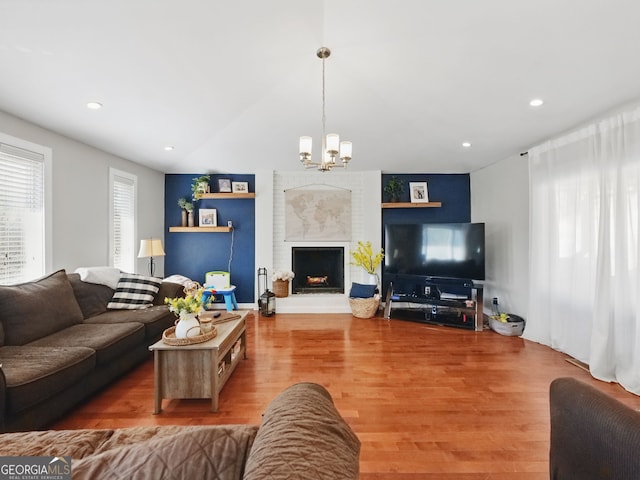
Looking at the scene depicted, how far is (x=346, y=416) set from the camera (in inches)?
79.5

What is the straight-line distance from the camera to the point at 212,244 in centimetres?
495

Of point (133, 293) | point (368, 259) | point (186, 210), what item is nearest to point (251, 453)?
point (133, 293)

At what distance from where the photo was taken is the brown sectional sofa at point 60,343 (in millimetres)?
1658

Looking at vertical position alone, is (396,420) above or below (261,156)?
below

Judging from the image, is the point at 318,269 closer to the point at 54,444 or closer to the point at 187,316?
the point at 187,316

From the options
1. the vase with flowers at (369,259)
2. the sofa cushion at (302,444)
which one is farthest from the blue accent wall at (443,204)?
the sofa cushion at (302,444)

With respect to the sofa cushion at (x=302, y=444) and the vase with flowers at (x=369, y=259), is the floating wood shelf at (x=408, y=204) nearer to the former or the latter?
the vase with flowers at (x=369, y=259)

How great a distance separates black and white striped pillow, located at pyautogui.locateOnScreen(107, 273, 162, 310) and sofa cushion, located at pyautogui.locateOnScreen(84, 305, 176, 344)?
104 mm

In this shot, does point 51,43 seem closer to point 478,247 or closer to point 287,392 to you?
point 287,392

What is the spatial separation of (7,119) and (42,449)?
3006 millimetres

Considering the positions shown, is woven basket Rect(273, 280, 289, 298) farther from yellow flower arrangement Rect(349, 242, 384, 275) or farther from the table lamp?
the table lamp

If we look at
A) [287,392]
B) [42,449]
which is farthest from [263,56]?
[42,449]

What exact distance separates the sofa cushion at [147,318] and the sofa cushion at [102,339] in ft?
0.37

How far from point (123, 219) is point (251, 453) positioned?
4.33 metres
